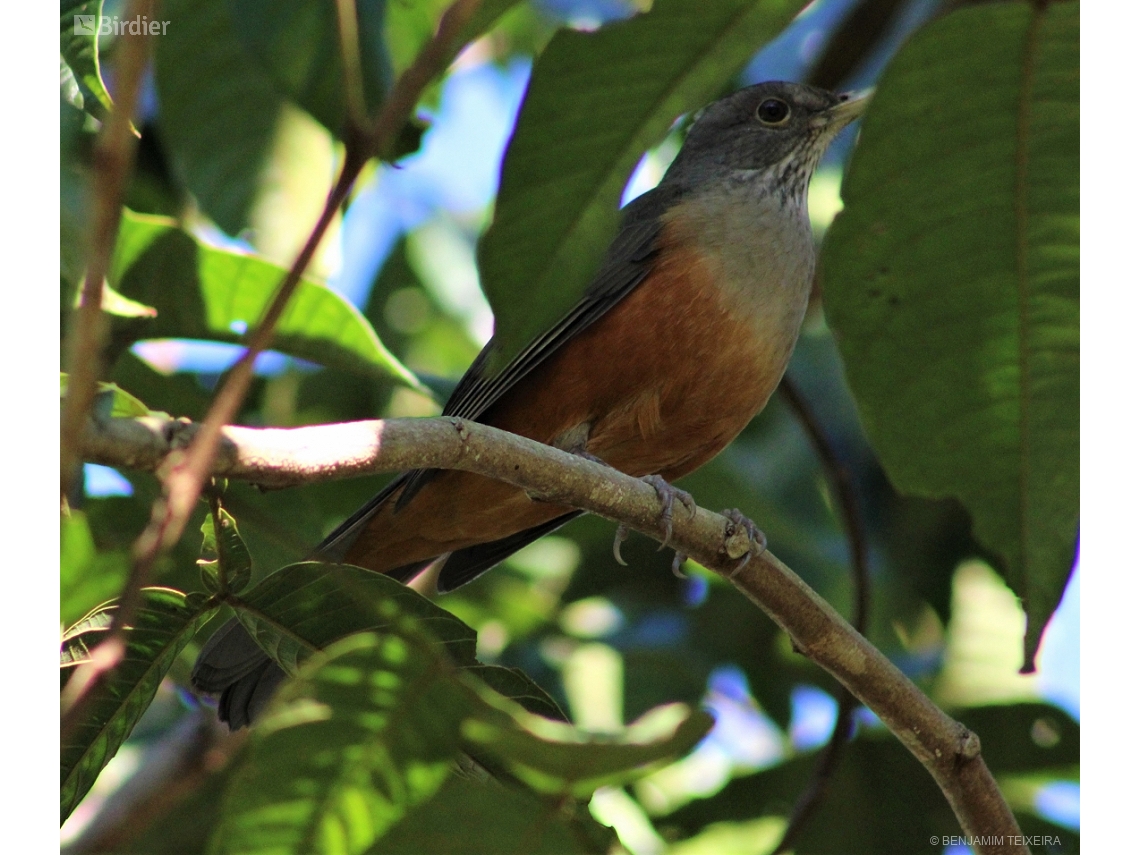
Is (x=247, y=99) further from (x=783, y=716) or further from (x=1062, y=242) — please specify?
(x=783, y=716)

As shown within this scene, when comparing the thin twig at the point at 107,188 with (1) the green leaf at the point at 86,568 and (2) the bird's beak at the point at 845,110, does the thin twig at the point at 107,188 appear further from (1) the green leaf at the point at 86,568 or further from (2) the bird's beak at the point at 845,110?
(2) the bird's beak at the point at 845,110

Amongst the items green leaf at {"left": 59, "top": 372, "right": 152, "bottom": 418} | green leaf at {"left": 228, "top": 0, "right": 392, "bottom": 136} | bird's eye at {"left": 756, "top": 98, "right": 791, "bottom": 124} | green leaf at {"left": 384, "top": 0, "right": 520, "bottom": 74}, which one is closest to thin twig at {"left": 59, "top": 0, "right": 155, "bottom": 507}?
green leaf at {"left": 59, "top": 372, "right": 152, "bottom": 418}

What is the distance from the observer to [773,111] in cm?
513

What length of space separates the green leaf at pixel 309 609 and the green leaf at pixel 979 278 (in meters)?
0.93

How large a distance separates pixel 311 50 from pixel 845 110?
2.80 meters

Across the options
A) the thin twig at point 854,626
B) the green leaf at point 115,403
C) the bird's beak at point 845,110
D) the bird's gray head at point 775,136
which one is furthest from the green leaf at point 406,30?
the bird's beak at point 845,110

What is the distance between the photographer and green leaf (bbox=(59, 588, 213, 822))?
2123 millimetres

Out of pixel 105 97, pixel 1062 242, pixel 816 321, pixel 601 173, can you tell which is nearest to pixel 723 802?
pixel 816 321

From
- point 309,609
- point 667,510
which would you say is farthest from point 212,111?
point 309,609

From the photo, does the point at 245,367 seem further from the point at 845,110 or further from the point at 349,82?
the point at 845,110

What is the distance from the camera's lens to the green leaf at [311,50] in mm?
2613

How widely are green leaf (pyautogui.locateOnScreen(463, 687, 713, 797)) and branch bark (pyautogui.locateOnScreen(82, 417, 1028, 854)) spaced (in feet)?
1.56

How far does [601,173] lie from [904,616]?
129 inches

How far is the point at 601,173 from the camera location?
2051 millimetres
